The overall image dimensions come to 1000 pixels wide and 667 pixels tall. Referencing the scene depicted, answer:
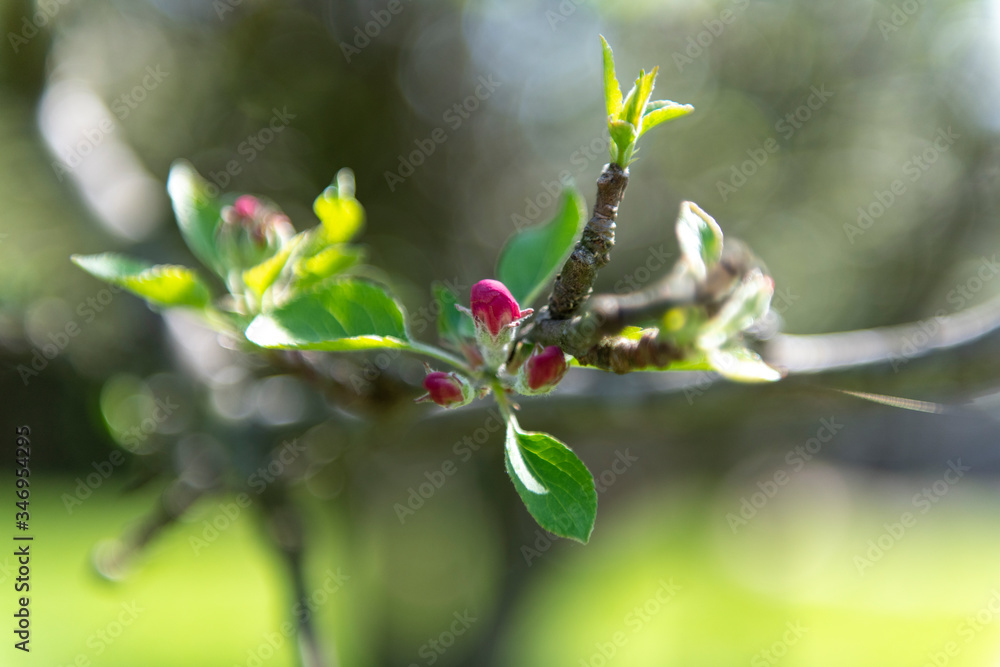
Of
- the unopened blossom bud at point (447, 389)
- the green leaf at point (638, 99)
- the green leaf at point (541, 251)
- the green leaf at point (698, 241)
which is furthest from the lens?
the green leaf at point (541, 251)

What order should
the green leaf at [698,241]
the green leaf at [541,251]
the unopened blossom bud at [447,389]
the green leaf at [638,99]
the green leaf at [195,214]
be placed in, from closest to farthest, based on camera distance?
1. the green leaf at [698,241]
2. the green leaf at [638,99]
3. the unopened blossom bud at [447,389]
4. the green leaf at [541,251]
5. the green leaf at [195,214]

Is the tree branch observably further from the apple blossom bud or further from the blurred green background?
the blurred green background

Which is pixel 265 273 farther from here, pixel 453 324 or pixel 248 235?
pixel 453 324

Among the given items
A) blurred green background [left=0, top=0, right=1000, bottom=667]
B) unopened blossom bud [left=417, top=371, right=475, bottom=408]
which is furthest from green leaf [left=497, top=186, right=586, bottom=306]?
blurred green background [left=0, top=0, right=1000, bottom=667]

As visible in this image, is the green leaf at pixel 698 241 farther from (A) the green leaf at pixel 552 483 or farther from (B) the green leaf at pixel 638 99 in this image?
(A) the green leaf at pixel 552 483

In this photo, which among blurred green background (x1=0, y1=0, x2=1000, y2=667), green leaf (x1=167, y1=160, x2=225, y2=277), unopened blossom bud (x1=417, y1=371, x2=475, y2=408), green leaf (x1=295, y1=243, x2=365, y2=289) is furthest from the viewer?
blurred green background (x1=0, y1=0, x2=1000, y2=667)

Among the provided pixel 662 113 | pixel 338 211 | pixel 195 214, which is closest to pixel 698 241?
pixel 662 113

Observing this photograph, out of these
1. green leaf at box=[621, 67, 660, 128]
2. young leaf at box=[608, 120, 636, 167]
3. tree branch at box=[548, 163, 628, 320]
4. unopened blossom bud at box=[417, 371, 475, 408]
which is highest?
green leaf at box=[621, 67, 660, 128]

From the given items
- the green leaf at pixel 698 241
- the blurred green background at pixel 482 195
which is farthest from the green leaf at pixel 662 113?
the blurred green background at pixel 482 195
